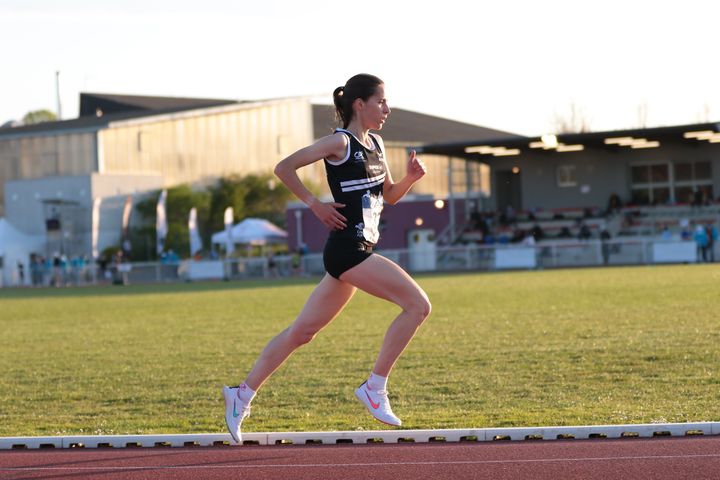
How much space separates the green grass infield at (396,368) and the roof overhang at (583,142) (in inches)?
1172

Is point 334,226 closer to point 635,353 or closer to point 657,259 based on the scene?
point 635,353

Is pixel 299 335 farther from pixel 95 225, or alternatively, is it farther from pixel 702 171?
pixel 95 225

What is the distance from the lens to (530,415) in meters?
9.32

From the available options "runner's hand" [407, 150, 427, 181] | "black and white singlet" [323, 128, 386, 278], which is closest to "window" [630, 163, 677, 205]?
"runner's hand" [407, 150, 427, 181]

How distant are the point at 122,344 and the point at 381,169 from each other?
11.5 meters

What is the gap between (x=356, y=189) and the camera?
24.9 feet

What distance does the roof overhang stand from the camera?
55.6m

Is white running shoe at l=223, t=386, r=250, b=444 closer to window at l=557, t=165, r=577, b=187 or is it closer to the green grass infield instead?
the green grass infield

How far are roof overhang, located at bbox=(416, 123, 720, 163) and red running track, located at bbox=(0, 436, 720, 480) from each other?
47.9 metres

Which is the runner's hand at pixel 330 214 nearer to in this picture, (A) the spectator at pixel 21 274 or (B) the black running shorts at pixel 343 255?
(B) the black running shorts at pixel 343 255

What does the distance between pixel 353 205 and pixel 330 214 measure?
0.66 ft

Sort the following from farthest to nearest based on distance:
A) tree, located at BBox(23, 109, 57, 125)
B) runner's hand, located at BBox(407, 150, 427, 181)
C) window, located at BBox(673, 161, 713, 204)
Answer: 1. tree, located at BBox(23, 109, 57, 125)
2. window, located at BBox(673, 161, 713, 204)
3. runner's hand, located at BBox(407, 150, 427, 181)

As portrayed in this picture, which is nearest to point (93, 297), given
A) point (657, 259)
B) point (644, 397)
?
point (657, 259)

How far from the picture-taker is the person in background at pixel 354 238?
7.47 meters
